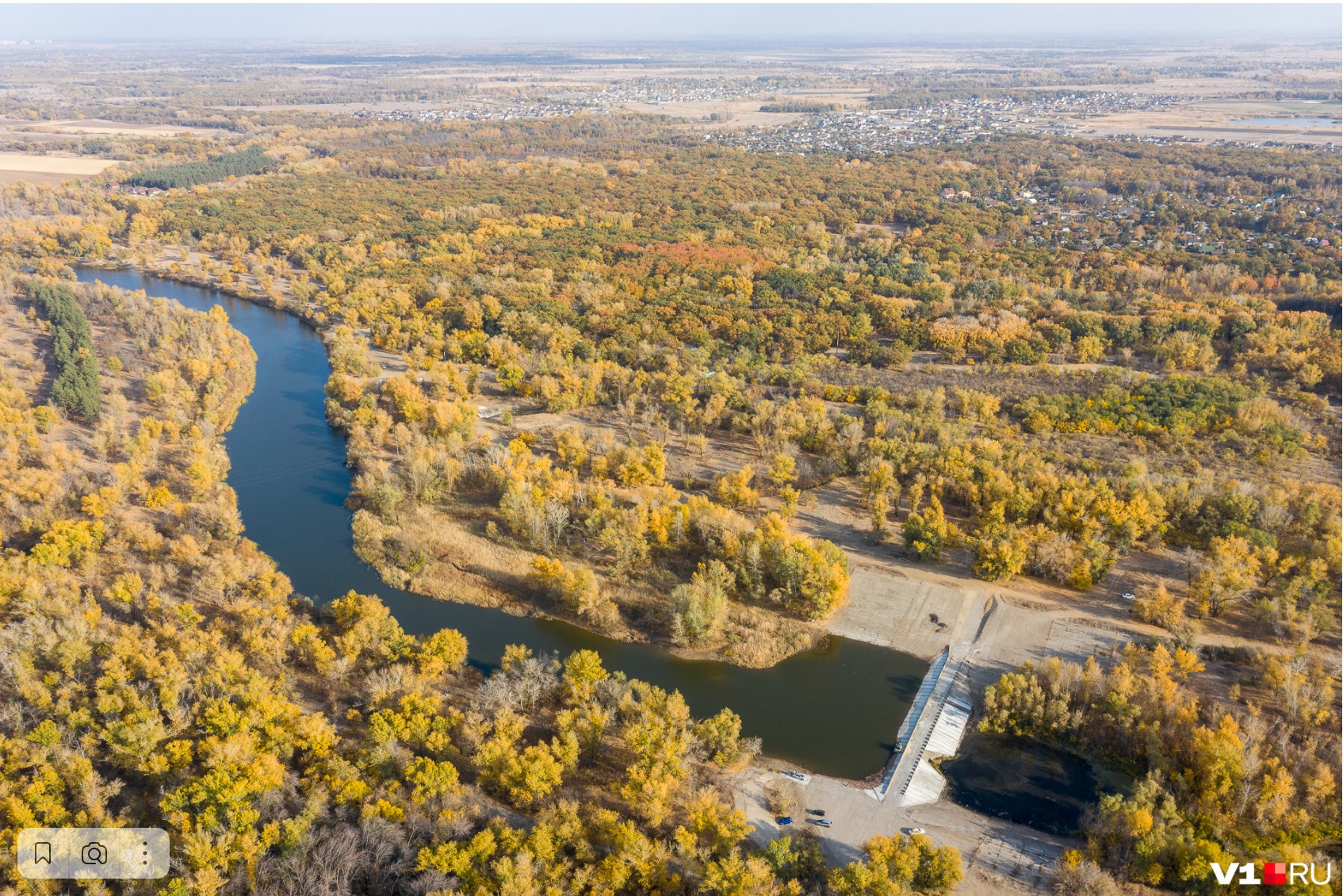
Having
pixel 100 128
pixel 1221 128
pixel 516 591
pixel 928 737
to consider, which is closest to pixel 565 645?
pixel 516 591

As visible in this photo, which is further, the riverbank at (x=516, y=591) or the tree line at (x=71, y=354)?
the tree line at (x=71, y=354)

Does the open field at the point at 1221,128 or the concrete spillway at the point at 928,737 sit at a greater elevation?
the open field at the point at 1221,128

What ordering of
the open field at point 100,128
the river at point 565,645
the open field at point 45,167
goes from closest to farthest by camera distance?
the river at point 565,645, the open field at point 45,167, the open field at point 100,128

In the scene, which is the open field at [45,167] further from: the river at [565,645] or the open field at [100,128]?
the river at [565,645]

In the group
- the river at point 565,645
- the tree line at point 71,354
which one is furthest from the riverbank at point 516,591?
the tree line at point 71,354

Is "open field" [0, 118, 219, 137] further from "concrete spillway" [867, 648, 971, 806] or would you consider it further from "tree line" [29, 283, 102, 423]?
"concrete spillway" [867, 648, 971, 806]

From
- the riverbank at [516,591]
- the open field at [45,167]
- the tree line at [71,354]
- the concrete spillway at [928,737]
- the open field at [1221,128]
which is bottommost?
the concrete spillway at [928,737]
